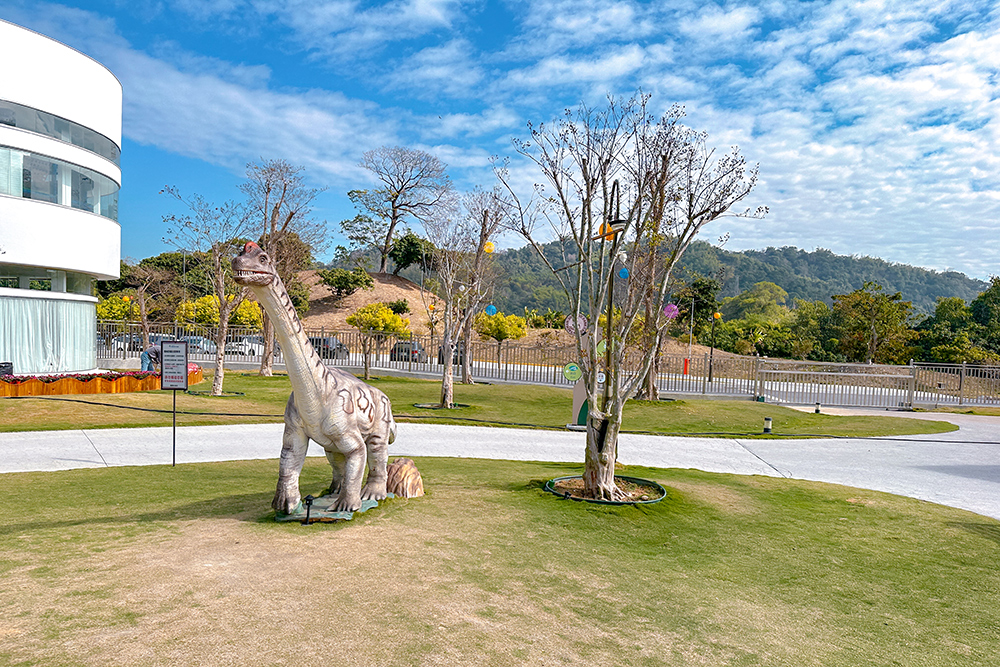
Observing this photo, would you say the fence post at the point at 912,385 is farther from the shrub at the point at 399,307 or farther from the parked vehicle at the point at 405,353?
the shrub at the point at 399,307

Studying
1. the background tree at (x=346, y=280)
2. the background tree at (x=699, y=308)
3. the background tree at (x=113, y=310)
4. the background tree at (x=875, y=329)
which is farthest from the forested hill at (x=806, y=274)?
the background tree at (x=113, y=310)

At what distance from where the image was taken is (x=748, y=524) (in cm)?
792

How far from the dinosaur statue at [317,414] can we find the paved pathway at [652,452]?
4.96m

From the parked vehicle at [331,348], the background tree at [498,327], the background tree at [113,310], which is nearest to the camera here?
the parked vehicle at [331,348]

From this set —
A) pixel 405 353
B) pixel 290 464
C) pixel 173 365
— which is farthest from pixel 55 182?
pixel 290 464

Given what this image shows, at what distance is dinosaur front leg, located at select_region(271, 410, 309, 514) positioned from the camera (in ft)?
22.5

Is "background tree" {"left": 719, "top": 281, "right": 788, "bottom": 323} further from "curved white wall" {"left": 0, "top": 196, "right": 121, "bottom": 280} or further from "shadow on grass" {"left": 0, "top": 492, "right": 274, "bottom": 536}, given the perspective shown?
"shadow on grass" {"left": 0, "top": 492, "right": 274, "bottom": 536}

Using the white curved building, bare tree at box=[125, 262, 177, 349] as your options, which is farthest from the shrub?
the white curved building

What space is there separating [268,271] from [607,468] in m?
5.10

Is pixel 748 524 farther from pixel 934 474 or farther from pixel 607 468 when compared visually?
pixel 934 474

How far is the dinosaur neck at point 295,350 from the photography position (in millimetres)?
6199

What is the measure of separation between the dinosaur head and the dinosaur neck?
0.14 meters

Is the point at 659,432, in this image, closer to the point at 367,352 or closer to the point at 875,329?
the point at 367,352

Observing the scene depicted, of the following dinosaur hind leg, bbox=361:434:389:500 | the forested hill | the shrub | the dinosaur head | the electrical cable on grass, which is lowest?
the electrical cable on grass
